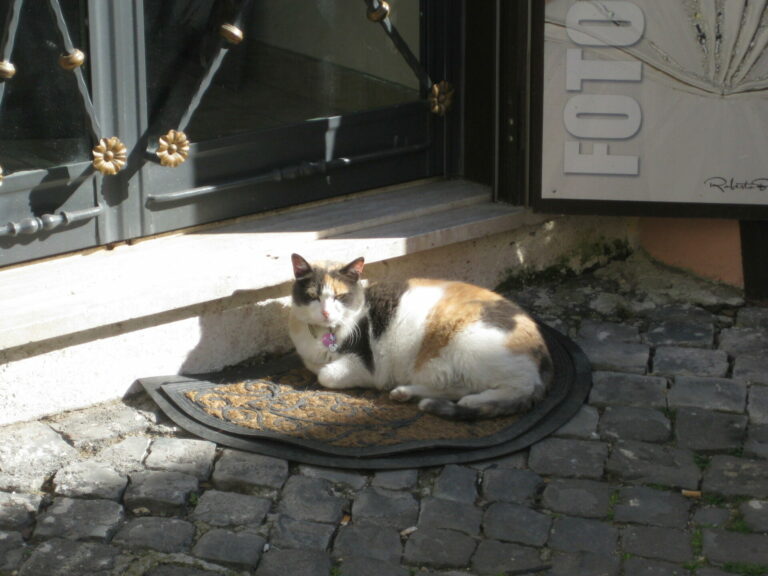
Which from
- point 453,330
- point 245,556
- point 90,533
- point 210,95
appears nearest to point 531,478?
point 453,330

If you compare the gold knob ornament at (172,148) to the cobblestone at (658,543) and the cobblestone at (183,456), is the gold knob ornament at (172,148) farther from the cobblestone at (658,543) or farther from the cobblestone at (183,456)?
the cobblestone at (658,543)

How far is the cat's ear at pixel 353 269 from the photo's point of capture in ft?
13.5

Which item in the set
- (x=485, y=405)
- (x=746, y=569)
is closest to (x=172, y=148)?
(x=485, y=405)

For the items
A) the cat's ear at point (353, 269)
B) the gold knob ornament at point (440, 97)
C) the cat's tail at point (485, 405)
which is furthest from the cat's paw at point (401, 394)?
the gold knob ornament at point (440, 97)

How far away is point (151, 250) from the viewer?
441 centimetres

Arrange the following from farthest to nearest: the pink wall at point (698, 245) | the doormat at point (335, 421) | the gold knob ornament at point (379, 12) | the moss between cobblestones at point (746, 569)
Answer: the pink wall at point (698, 245) < the gold knob ornament at point (379, 12) < the doormat at point (335, 421) < the moss between cobblestones at point (746, 569)

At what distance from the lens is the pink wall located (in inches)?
197

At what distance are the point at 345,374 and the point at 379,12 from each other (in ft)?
5.41

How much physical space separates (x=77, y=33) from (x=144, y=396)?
1327 mm

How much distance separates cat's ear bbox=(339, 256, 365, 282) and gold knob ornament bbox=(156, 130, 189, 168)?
815mm

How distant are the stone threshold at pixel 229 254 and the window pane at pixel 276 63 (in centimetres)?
41

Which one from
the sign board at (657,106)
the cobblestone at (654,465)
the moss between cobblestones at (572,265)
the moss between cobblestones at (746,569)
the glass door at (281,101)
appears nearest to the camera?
the moss between cobblestones at (746,569)

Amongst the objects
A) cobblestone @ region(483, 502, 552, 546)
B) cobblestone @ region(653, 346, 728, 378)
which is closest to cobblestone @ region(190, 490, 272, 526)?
cobblestone @ region(483, 502, 552, 546)

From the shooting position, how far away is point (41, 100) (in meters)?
4.18
